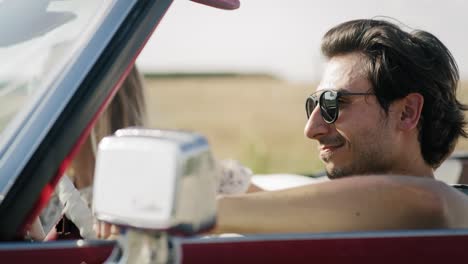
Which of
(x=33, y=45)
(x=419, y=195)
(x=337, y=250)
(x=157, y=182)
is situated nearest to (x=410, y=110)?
(x=419, y=195)

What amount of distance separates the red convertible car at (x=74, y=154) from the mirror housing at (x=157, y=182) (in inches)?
11.1

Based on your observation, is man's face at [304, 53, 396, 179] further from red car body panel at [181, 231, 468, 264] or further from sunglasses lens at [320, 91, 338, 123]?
red car body panel at [181, 231, 468, 264]

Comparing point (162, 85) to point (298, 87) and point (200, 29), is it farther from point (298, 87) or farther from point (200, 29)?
point (200, 29)

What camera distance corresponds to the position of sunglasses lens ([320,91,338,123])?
7.81ft

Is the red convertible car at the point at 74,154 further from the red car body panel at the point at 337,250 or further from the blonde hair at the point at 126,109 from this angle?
the blonde hair at the point at 126,109

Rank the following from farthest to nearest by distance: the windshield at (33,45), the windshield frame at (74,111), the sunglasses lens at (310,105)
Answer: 1. the sunglasses lens at (310,105)
2. the windshield at (33,45)
3. the windshield frame at (74,111)

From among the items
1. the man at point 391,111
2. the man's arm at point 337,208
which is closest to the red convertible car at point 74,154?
the man's arm at point 337,208

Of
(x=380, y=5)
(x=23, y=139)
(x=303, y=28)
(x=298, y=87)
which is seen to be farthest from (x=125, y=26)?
(x=298, y=87)

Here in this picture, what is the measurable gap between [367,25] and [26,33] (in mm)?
1196

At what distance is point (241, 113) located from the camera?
2492cm

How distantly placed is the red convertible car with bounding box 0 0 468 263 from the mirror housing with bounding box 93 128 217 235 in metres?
0.28

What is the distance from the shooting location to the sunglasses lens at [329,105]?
238 cm

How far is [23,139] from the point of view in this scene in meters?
1.59

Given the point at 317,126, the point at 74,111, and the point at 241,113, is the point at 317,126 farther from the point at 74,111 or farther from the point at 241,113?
the point at 241,113
